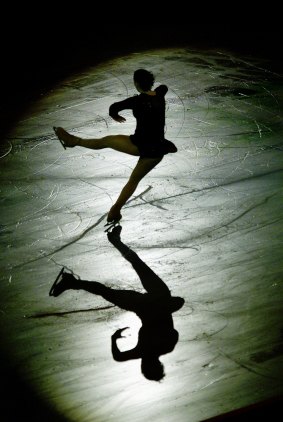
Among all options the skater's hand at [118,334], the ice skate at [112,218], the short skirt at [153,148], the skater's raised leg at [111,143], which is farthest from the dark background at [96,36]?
the skater's hand at [118,334]

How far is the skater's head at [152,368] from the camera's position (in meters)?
3.07

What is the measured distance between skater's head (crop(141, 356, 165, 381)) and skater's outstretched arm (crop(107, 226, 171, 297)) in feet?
2.08

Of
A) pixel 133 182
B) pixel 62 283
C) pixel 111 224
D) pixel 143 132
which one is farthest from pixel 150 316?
pixel 143 132

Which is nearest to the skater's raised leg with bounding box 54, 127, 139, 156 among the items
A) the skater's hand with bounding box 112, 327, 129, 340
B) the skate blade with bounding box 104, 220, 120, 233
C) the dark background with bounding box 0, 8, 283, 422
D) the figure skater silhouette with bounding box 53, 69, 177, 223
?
the figure skater silhouette with bounding box 53, 69, 177, 223

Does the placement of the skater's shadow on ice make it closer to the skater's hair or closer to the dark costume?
the dark costume

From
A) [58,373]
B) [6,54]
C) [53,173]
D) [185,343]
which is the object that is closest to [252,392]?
[185,343]

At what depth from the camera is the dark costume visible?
13.8 ft

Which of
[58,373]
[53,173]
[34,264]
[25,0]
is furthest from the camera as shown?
[25,0]

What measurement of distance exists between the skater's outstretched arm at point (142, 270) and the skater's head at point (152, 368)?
635 millimetres

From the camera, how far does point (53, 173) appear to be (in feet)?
18.6

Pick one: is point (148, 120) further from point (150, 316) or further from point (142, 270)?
point (150, 316)

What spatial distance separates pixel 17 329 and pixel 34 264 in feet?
2.49

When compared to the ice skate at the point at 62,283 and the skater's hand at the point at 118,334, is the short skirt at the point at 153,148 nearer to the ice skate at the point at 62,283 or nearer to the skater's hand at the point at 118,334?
the ice skate at the point at 62,283

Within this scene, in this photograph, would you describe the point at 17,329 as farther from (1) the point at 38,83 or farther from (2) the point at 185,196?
(1) the point at 38,83
